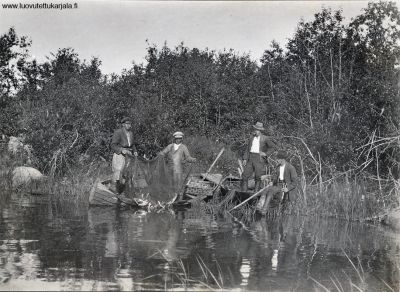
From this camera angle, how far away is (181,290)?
5.69m

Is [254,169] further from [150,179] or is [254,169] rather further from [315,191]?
[150,179]

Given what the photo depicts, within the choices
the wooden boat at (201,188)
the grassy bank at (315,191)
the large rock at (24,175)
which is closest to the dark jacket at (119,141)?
the grassy bank at (315,191)

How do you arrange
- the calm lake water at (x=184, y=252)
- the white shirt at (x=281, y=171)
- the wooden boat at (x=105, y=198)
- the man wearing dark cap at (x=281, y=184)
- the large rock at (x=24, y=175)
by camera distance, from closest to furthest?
the calm lake water at (x=184, y=252) < the man wearing dark cap at (x=281, y=184) < the white shirt at (x=281, y=171) < the wooden boat at (x=105, y=198) < the large rock at (x=24, y=175)

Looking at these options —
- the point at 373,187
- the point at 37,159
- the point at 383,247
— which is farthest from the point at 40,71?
the point at 383,247

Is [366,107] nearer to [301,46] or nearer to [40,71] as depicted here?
[301,46]

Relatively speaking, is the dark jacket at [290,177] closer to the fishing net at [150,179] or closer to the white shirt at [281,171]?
the white shirt at [281,171]

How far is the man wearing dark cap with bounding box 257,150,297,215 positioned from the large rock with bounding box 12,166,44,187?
6924 mm

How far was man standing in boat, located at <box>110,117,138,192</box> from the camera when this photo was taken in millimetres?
12867

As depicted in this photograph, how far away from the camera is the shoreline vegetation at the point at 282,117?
13.5 metres

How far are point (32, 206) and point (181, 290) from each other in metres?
7.55

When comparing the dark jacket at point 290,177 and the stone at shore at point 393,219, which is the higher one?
the dark jacket at point 290,177

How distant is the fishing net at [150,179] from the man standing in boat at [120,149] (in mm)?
156

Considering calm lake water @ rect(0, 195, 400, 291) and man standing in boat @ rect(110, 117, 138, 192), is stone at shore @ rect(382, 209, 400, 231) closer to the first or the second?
calm lake water @ rect(0, 195, 400, 291)

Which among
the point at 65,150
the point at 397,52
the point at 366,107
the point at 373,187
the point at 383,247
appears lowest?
the point at 383,247
